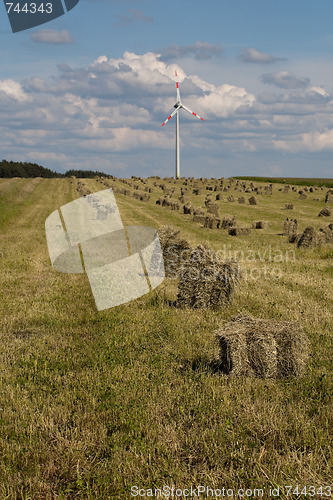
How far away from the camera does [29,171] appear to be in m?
114

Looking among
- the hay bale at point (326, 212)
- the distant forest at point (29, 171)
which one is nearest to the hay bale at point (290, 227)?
the hay bale at point (326, 212)

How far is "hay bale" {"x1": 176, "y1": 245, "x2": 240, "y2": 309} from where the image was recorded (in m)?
10.5

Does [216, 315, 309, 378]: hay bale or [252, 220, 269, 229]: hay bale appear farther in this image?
[252, 220, 269, 229]: hay bale

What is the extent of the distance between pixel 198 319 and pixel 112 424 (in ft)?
14.3

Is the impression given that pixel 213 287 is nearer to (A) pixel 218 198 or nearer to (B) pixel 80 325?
(B) pixel 80 325

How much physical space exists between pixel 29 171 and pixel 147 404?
379 feet

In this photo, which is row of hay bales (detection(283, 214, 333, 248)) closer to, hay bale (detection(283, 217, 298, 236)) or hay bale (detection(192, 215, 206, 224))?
hay bale (detection(283, 217, 298, 236))

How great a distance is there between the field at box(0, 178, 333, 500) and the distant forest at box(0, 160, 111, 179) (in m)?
92.9

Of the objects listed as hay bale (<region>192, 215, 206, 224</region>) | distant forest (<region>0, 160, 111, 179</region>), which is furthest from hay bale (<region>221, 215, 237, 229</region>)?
distant forest (<region>0, 160, 111, 179</region>)

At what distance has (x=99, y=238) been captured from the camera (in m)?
21.4

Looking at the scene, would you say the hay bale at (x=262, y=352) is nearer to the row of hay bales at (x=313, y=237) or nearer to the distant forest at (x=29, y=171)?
the row of hay bales at (x=313, y=237)

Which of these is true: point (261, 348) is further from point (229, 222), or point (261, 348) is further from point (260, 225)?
point (260, 225)

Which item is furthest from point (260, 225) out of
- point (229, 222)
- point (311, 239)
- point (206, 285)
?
point (206, 285)

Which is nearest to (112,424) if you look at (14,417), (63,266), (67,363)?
(14,417)
